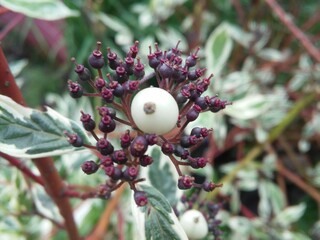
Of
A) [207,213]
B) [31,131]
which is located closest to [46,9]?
[31,131]

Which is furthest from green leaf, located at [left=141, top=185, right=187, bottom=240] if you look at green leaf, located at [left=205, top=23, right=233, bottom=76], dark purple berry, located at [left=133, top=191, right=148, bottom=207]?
green leaf, located at [left=205, top=23, right=233, bottom=76]

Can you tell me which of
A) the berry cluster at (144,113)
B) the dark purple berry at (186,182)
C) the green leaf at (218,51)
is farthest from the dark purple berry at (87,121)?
the green leaf at (218,51)

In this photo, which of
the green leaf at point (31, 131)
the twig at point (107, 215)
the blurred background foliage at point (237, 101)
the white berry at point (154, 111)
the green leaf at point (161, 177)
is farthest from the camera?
the blurred background foliage at point (237, 101)

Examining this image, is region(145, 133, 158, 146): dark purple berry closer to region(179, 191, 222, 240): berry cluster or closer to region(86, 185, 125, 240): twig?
region(179, 191, 222, 240): berry cluster

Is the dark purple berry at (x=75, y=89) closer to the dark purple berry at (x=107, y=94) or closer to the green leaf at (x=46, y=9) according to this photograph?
the dark purple berry at (x=107, y=94)

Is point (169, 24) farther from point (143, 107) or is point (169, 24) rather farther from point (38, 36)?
point (143, 107)
